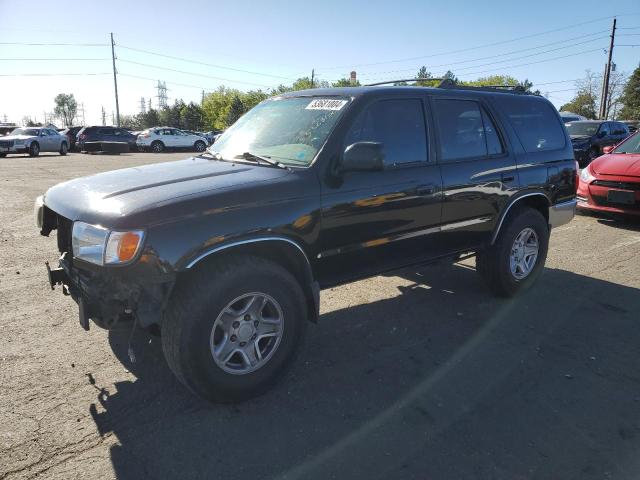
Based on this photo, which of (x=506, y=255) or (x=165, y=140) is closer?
(x=506, y=255)

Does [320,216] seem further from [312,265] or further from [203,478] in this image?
[203,478]

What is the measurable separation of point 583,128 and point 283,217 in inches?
686

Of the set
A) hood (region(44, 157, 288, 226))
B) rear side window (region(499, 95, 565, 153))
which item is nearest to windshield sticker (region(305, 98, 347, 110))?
hood (region(44, 157, 288, 226))

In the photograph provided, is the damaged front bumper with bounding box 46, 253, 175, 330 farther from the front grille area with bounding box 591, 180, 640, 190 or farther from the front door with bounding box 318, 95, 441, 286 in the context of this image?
the front grille area with bounding box 591, 180, 640, 190

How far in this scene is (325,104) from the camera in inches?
147

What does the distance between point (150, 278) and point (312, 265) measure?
43.6 inches

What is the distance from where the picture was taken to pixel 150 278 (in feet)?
8.69

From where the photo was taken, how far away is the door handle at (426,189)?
3816mm

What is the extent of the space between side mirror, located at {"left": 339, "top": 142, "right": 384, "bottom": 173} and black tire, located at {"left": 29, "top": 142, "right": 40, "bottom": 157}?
85.0ft

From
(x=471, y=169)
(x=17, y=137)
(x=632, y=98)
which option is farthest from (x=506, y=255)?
(x=632, y=98)

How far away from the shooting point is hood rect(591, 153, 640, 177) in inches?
300

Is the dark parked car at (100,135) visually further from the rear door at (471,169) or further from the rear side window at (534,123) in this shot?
the rear door at (471,169)

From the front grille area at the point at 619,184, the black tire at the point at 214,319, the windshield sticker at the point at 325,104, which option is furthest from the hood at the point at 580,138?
the black tire at the point at 214,319

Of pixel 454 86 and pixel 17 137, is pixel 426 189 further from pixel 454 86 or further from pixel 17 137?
pixel 17 137
